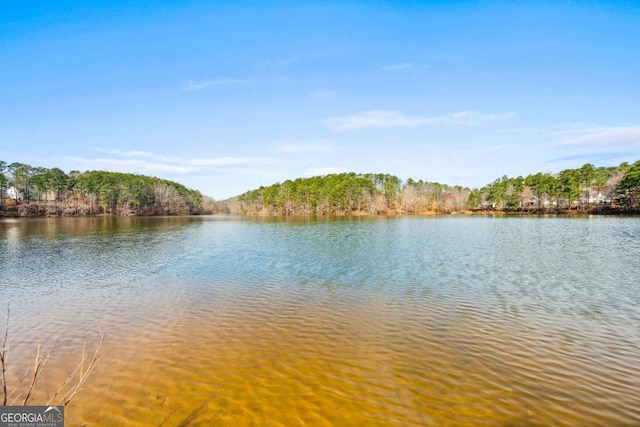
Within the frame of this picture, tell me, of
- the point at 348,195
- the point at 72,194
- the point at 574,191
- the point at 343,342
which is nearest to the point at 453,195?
the point at 574,191

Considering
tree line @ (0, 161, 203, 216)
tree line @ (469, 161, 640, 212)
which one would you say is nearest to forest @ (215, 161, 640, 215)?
tree line @ (469, 161, 640, 212)

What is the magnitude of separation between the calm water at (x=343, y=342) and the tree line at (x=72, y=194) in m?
110

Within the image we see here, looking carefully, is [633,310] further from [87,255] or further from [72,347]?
[87,255]

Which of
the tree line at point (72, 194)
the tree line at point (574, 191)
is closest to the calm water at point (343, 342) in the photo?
the tree line at point (574, 191)

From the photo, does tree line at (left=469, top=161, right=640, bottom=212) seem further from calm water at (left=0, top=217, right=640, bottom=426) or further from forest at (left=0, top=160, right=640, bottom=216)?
calm water at (left=0, top=217, right=640, bottom=426)

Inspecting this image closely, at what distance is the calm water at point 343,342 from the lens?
5430 mm

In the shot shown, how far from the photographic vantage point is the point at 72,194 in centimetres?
11294

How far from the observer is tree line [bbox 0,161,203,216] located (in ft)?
319

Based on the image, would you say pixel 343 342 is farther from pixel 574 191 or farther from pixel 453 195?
pixel 453 195

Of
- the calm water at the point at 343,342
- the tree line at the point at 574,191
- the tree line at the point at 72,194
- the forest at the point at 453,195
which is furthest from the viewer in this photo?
the tree line at the point at 72,194

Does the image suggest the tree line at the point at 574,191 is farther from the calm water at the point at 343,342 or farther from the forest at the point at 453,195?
the calm water at the point at 343,342

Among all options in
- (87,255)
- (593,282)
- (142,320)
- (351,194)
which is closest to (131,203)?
(351,194)

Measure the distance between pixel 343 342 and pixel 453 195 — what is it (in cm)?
15029

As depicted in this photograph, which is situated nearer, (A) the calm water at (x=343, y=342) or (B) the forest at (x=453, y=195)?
(A) the calm water at (x=343, y=342)
